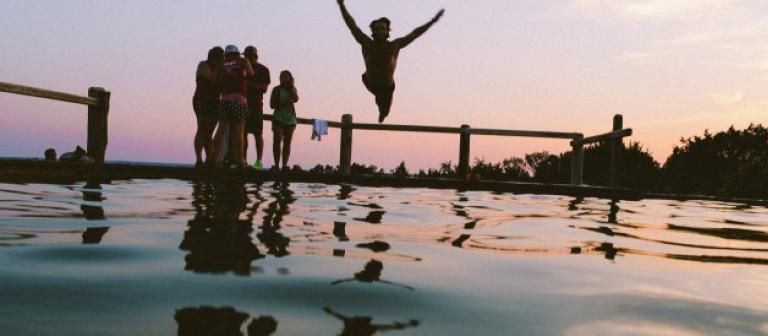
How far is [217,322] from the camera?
147 centimetres

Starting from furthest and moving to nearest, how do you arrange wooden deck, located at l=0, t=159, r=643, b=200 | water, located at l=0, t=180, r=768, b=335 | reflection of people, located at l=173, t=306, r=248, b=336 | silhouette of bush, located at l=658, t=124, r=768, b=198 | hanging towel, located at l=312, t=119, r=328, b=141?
silhouette of bush, located at l=658, t=124, r=768, b=198, hanging towel, located at l=312, t=119, r=328, b=141, wooden deck, located at l=0, t=159, r=643, b=200, water, located at l=0, t=180, r=768, b=335, reflection of people, located at l=173, t=306, r=248, b=336

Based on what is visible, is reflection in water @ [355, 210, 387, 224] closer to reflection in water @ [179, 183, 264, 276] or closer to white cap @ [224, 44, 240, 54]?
reflection in water @ [179, 183, 264, 276]

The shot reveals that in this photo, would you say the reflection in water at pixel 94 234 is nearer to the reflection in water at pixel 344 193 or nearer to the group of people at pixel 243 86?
the reflection in water at pixel 344 193

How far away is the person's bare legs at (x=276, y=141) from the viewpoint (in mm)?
9484

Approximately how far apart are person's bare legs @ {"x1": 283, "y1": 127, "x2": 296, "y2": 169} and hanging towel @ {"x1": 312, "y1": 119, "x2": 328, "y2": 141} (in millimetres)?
3046

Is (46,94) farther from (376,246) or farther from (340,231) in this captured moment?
(376,246)

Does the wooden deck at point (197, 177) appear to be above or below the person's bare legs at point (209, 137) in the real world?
below

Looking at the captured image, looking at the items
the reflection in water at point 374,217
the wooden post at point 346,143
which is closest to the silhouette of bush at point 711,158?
the wooden post at point 346,143

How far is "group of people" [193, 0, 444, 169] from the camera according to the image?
748cm

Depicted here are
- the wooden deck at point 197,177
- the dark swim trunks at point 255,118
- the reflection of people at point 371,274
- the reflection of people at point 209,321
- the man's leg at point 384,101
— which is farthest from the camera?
the dark swim trunks at point 255,118

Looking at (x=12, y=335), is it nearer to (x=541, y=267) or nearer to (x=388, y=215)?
(x=541, y=267)

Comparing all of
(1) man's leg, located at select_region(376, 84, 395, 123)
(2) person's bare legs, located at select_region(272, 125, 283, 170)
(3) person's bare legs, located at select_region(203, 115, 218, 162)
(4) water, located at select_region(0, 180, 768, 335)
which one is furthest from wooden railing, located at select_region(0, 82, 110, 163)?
(4) water, located at select_region(0, 180, 768, 335)

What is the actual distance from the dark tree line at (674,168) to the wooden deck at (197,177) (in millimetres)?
2702

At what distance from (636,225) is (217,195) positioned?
122 inches
